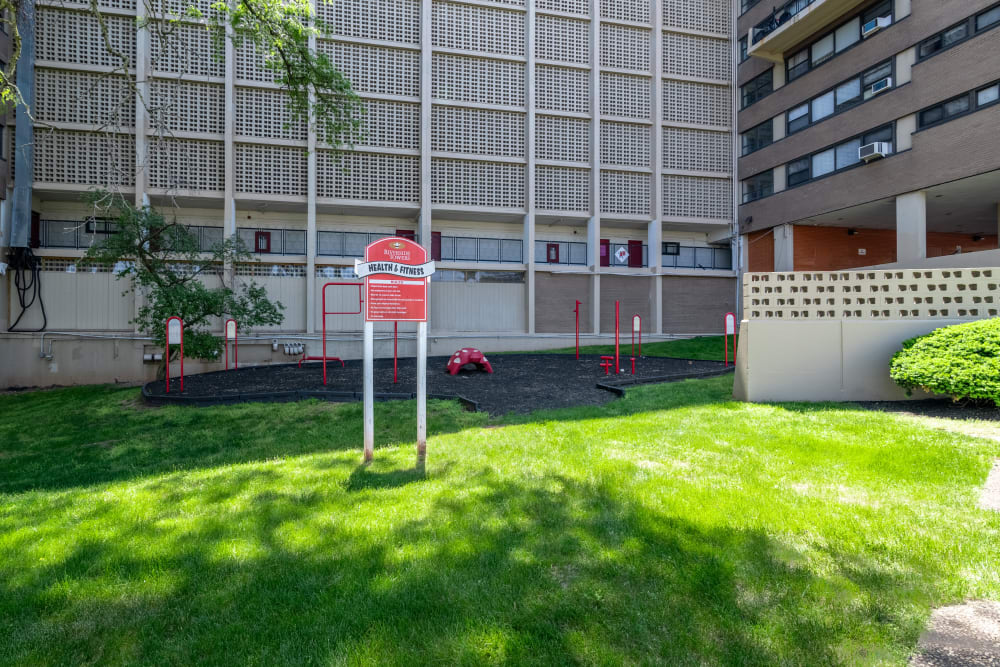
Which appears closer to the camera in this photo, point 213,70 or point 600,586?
point 600,586

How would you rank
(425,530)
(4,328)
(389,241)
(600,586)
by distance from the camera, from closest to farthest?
(600,586) < (425,530) < (389,241) < (4,328)

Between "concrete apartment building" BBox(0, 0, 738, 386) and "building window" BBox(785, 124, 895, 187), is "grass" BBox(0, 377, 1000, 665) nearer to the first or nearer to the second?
"concrete apartment building" BBox(0, 0, 738, 386)

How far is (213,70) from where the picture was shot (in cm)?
1897

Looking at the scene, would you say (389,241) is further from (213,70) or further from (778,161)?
(778,161)

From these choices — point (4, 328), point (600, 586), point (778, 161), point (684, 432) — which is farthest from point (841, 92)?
point (4, 328)

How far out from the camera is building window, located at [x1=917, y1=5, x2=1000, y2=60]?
579 inches

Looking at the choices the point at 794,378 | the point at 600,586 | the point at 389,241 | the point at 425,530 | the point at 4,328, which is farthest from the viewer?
the point at 4,328

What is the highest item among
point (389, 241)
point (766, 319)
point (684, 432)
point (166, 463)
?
point (389, 241)

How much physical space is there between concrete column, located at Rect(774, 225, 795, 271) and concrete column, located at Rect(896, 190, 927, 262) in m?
4.54

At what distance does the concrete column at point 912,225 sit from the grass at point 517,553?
14996mm

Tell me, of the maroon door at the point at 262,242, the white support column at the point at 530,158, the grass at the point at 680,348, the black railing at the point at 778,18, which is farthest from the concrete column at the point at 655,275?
the maroon door at the point at 262,242

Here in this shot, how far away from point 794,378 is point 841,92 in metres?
17.4

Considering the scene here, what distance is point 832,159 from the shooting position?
787 inches

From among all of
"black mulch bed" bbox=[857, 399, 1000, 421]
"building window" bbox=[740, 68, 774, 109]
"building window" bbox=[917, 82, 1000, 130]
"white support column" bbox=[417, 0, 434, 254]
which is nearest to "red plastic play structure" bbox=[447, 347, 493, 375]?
"white support column" bbox=[417, 0, 434, 254]
